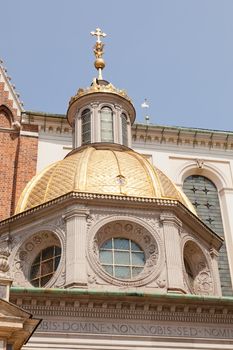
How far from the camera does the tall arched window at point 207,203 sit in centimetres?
2288

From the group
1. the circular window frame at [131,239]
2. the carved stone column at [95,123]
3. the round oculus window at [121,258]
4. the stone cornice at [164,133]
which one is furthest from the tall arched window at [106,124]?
the round oculus window at [121,258]

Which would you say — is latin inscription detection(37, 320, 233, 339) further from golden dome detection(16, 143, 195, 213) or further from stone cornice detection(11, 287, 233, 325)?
golden dome detection(16, 143, 195, 213)

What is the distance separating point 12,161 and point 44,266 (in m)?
7.98

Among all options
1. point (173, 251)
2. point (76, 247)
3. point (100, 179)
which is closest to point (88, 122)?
A: point (100, 179)

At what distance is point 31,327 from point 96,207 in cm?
690

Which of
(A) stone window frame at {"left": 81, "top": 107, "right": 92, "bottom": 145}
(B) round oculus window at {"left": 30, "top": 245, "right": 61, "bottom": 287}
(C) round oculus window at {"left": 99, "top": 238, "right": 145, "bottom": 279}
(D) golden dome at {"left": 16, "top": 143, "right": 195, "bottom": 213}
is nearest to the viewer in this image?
(C) round oculus window at {"left": 99, "top": 238, "right": 145, "bottom": 279}

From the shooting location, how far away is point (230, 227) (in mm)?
23609

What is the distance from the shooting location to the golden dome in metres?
17.3

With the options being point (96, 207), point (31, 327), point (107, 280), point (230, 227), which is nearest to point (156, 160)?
point (230, 227)

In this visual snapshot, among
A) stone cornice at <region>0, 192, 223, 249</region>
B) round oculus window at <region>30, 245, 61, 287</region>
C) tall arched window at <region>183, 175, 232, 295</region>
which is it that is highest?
tall arched window at <region>183, 175, 232, 295</region>

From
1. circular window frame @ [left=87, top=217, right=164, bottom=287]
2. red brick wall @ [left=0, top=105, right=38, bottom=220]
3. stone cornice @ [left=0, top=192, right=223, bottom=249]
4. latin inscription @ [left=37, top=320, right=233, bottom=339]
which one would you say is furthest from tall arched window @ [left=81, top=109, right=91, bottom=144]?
latin inscription @ [left=37, top=320, right=233, bottom=339]

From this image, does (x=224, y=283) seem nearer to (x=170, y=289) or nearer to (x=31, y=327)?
(x=170, y=289)

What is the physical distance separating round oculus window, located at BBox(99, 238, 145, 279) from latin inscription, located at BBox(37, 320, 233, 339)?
7.12 ft

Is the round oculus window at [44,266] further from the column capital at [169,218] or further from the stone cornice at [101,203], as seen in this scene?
the column capital at [169,218]
